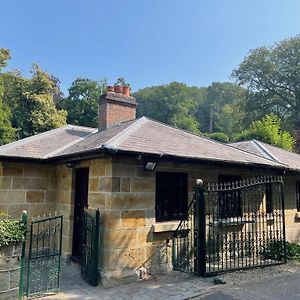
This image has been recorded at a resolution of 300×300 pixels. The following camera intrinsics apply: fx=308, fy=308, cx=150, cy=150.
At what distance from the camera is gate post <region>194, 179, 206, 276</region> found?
7078 mm

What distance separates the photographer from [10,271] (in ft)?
17.2

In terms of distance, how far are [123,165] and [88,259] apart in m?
2.25

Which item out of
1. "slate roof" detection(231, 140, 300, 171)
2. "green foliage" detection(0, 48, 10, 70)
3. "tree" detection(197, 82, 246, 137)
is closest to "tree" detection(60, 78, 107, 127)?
"green foliage" detection(0, 48, 10, 70)

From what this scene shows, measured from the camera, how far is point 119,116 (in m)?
11.4

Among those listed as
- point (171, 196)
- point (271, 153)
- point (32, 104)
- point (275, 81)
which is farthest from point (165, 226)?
point (275, 81)

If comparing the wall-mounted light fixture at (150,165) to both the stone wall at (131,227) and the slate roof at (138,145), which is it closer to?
the stone wall at (131,227)

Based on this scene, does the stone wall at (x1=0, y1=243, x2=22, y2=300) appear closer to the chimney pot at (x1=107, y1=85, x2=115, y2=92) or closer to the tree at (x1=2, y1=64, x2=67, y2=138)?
the chimney pot at (x1=107, y1=85, x2=115, y2=92)

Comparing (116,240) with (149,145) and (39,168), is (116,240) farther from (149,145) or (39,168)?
(39,168)

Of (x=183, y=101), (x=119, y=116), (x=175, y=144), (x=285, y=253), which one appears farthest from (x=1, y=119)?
(x=183, y=101)

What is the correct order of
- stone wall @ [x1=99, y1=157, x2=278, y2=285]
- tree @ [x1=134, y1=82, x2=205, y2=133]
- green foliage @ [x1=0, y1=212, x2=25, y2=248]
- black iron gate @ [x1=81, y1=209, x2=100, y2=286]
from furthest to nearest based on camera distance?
tree @ [x1=134, y1=82, x2=205, y2=133] → stone wall @ [x1=99, y1=157, x2=278, y2=285] → black iron gate @ [x1=81, y1=209, x2=100, y2=286] → green foliage @ [x1=0, y1=212, x2=25, y2=248]

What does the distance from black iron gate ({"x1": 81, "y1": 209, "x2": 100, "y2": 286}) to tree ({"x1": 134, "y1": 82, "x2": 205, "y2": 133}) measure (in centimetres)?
4841

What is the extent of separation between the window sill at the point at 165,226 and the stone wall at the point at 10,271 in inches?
126

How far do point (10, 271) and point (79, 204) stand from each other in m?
3.56

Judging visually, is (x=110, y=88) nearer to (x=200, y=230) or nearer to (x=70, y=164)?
(x=70, y=164)
